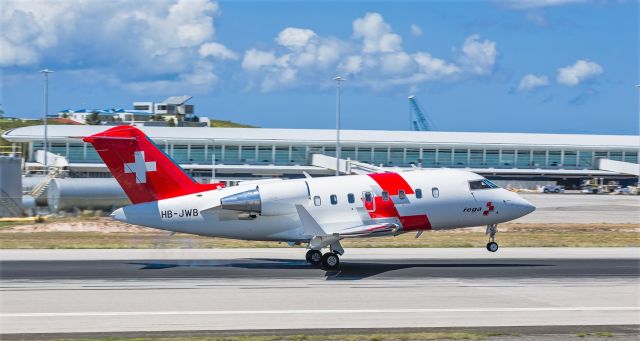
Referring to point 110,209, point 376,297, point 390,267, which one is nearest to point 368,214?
point 390,267

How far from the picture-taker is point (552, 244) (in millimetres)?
37125

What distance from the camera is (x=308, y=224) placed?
26984 millimetres

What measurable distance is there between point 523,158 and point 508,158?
1.99 metres

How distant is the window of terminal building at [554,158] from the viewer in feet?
350

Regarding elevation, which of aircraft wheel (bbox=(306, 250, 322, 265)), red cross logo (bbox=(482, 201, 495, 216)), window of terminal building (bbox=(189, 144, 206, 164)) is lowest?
aircraft wheel (bbox=(306, 250, 322, 265))

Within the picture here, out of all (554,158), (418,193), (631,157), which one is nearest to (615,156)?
(631,157)

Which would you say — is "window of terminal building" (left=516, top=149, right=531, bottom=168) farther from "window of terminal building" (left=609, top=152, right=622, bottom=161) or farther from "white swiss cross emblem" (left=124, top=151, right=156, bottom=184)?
"white swiss cross emblem" (left=124, top=151, right=156, bottom=184)

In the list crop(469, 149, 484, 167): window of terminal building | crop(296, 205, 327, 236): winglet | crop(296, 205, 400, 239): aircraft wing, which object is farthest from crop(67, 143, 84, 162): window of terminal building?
crop(296, 205, 327, 236): winglet

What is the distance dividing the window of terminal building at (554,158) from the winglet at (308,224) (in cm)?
8386

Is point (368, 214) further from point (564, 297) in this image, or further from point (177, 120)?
point (177, 120)

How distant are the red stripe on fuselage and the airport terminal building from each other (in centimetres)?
6595

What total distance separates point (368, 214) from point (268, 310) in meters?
9.50

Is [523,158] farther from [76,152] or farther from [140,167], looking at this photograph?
[140,167]

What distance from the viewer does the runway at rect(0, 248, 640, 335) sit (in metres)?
18.8
